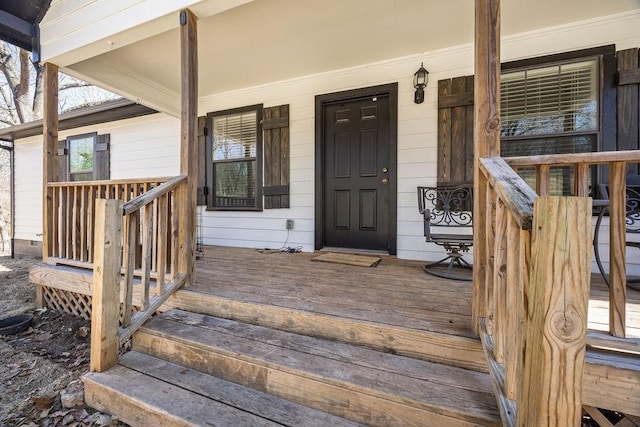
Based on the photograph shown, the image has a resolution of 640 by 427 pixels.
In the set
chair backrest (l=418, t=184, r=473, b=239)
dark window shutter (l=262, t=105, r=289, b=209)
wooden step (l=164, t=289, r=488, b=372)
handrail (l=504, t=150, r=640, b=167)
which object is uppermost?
dark window shutter (l=262, t=105, r=289, b=209)

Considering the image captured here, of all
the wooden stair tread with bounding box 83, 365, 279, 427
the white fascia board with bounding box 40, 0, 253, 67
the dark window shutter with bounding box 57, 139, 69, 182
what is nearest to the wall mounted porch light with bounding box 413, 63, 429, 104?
the white fascia board with bounding box 40, 0, 253, 67

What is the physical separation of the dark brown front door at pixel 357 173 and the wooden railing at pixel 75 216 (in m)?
2.19

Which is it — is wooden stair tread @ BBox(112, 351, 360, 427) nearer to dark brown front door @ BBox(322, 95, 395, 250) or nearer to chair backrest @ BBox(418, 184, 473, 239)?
chair backrest @ BBox(418, 184, 473, 239)

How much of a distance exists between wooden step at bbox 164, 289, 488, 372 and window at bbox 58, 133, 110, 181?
202 inches

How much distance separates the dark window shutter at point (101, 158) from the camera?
5660 millimetres

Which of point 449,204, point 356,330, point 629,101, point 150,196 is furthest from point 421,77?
point 150,196

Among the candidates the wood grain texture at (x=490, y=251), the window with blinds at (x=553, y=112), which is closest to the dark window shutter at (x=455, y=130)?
the window with blinds at (x=553, y=112)

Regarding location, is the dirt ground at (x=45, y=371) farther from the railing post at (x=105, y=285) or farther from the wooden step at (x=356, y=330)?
the wooden step at (x=356, y=330)

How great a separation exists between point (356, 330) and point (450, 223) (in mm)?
2111

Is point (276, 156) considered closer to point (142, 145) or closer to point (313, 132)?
point (313, 132)

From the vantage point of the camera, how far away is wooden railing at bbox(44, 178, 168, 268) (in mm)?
2668

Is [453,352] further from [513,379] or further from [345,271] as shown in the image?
[345,271]

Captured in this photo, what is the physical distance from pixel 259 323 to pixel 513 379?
1409 millimetres

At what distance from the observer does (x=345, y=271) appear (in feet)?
9.39
